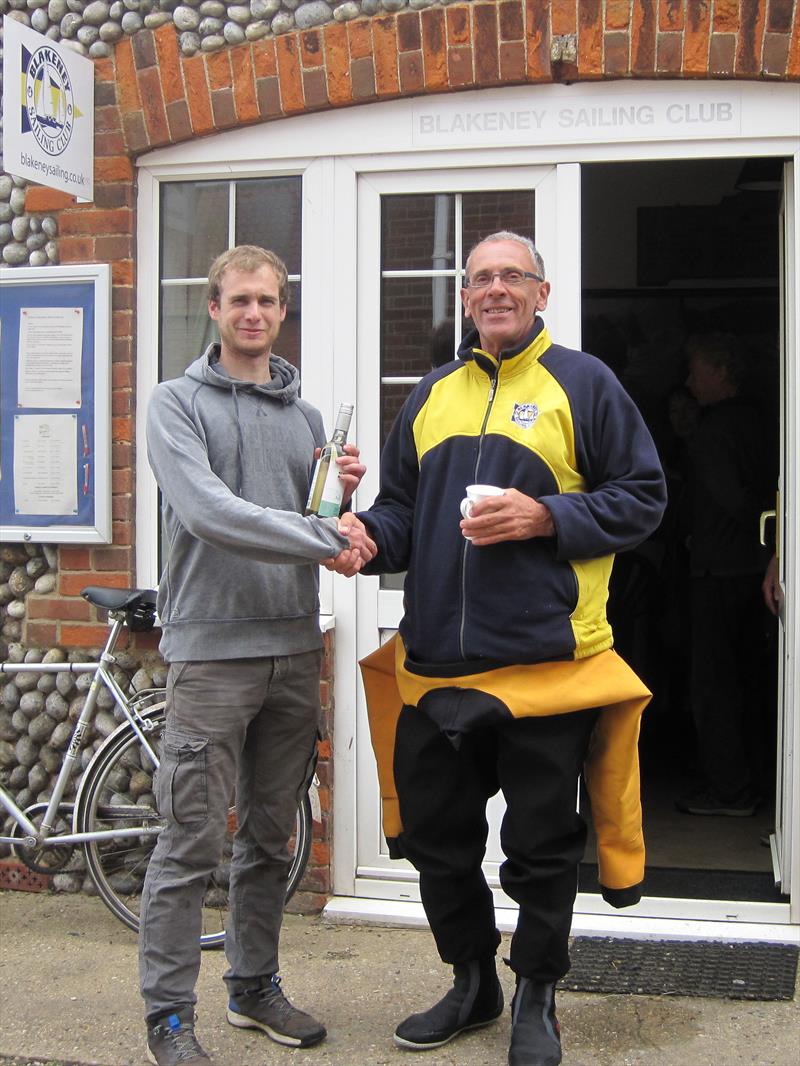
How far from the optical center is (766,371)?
24.2 ft

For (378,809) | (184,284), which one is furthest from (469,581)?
(184,284)

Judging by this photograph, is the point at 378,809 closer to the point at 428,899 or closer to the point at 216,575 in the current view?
the point at 428,899

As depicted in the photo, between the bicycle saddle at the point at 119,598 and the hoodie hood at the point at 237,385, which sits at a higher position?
the hoodie hood at the point at 237,385

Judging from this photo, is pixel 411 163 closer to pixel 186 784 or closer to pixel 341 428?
pixel 341 428

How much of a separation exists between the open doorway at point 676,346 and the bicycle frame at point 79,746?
2.24m

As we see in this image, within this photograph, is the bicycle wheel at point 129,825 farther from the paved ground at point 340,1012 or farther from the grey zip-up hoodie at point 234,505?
the grey zip-up hoodie at point 234,505

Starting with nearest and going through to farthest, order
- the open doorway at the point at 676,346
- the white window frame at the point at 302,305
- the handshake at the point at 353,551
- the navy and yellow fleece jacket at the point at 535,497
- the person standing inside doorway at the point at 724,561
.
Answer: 1. the navy and yellow fleece jacket at the point at 535,497
2. the handshake at the point at 353,551
3. the white window frame at the point at 302,305
4. the person standing inside doorway at the point at 724,561
5. the open doorway at the point at 676,346

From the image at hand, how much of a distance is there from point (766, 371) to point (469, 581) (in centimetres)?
460

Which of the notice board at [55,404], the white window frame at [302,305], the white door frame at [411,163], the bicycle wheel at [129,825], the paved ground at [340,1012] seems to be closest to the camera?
the paved ground at [340,1012]

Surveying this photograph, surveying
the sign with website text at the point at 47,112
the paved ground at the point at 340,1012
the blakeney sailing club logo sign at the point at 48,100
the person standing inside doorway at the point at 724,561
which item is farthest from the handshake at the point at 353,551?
the person standing inside doorway at the point at 724,561

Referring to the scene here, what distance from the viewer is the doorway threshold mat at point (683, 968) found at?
13.0 ft

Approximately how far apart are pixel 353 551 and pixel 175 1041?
4.41 feet

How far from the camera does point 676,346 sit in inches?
300

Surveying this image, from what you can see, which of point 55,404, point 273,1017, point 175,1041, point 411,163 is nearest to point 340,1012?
point 273,1017
